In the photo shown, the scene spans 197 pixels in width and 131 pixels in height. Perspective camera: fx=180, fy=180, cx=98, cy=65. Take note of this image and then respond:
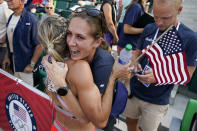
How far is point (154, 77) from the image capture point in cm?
202

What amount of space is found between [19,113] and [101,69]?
1737mm

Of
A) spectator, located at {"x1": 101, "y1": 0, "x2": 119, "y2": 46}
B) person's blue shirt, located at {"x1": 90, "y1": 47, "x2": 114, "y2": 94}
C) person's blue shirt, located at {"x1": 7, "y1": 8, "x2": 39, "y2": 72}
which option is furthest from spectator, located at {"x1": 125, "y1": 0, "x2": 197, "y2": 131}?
person's blue shirt, located at {"x1": 7, "y1": 8, "x2": 39, "y2": 72}

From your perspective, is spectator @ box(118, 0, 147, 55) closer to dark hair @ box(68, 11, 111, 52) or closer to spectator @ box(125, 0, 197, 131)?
spectator @ box(125, 0, 197, 131)

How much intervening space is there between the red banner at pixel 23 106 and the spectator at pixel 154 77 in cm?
118

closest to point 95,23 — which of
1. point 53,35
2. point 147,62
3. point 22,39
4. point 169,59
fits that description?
point 53,35

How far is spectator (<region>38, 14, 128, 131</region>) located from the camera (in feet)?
4.27

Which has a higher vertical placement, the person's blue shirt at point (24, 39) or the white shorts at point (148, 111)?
the person's blue shirt at point (24, 39)

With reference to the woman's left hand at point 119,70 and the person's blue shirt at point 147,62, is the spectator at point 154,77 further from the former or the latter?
the woman's left hand at point 119,70

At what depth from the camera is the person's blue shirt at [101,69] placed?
1.44 metres

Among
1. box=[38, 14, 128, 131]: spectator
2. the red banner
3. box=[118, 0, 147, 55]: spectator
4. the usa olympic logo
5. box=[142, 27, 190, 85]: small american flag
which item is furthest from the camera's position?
box=[118, 0, 147, 55]: spectator

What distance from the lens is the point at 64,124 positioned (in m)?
1.65

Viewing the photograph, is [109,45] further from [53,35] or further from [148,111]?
[148,111]

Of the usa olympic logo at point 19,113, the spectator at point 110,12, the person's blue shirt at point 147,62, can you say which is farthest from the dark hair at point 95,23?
the spectator at point 110,12

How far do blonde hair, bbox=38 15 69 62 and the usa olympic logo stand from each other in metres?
1.38
